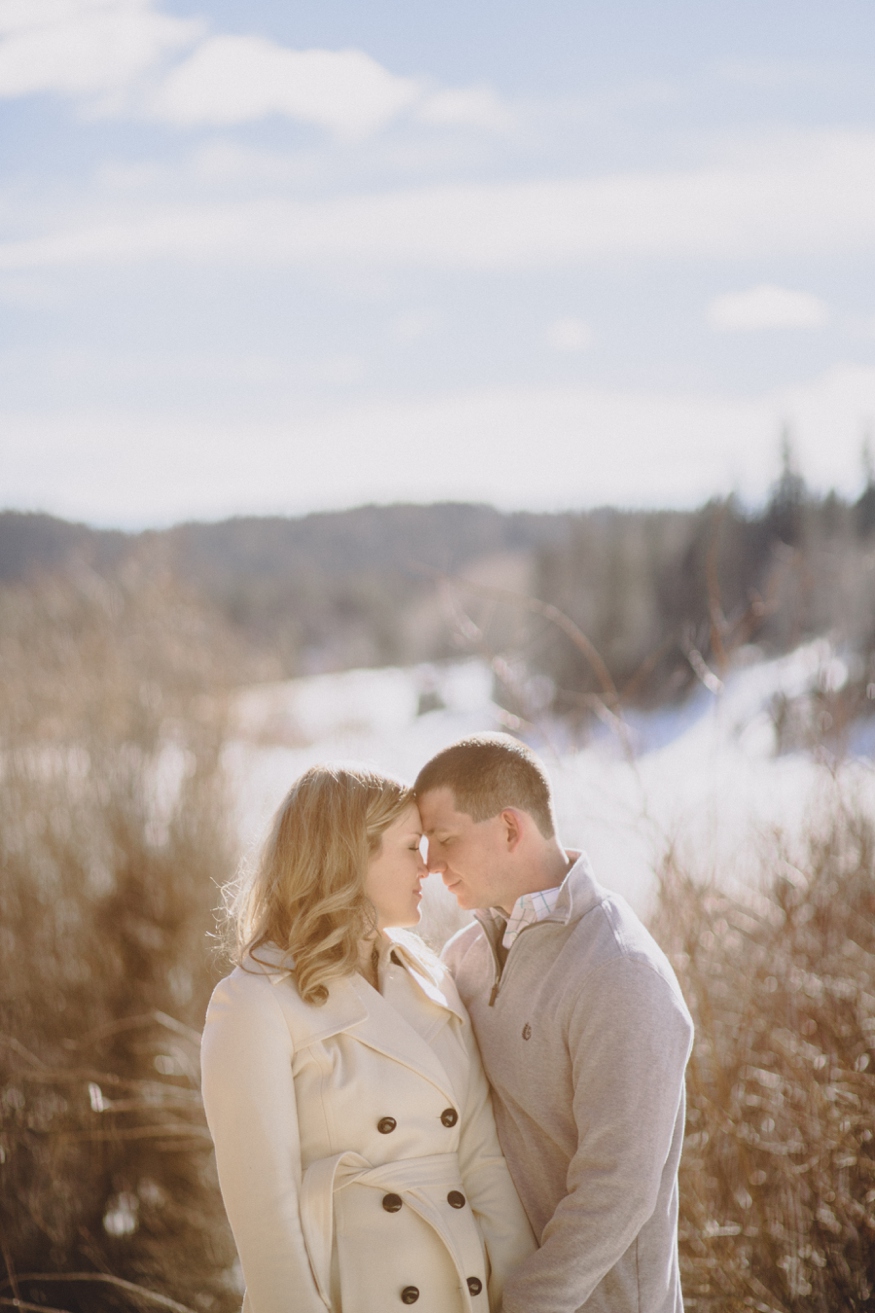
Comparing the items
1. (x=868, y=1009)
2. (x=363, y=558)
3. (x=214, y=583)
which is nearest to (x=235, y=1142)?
(x=868, y=1009)

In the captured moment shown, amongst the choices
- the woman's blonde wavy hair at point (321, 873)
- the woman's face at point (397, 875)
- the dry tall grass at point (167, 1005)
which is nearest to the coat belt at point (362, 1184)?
the woman's blonde wavy hair at point (321, 873)

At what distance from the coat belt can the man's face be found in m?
0.57

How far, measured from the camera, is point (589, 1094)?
2262mm

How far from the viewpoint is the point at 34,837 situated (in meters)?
9.62

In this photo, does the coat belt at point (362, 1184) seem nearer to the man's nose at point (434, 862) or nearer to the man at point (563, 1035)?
the man at point (563, 1035)

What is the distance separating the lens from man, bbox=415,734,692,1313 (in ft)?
7.27

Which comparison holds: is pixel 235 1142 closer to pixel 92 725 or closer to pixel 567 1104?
pixel 567 1104

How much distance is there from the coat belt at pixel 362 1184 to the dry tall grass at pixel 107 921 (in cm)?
501

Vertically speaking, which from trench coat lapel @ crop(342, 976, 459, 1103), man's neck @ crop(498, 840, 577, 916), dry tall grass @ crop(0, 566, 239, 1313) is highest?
man's neck @ crop(498, 840, 577, 916)

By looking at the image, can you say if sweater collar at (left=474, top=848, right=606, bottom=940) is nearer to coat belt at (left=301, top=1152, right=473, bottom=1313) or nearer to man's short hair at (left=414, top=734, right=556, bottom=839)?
man's short hair at (left=414, top=734, right=556, bottom=839)

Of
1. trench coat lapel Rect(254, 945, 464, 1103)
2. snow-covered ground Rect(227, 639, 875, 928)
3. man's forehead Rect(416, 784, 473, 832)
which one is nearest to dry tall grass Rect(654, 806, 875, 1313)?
snow-covered ground Rect(227, 639, 875, 928)

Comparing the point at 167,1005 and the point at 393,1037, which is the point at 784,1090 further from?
the point at 167,1005

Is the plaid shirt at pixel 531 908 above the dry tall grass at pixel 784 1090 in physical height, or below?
above

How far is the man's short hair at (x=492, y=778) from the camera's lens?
2.56 meters
